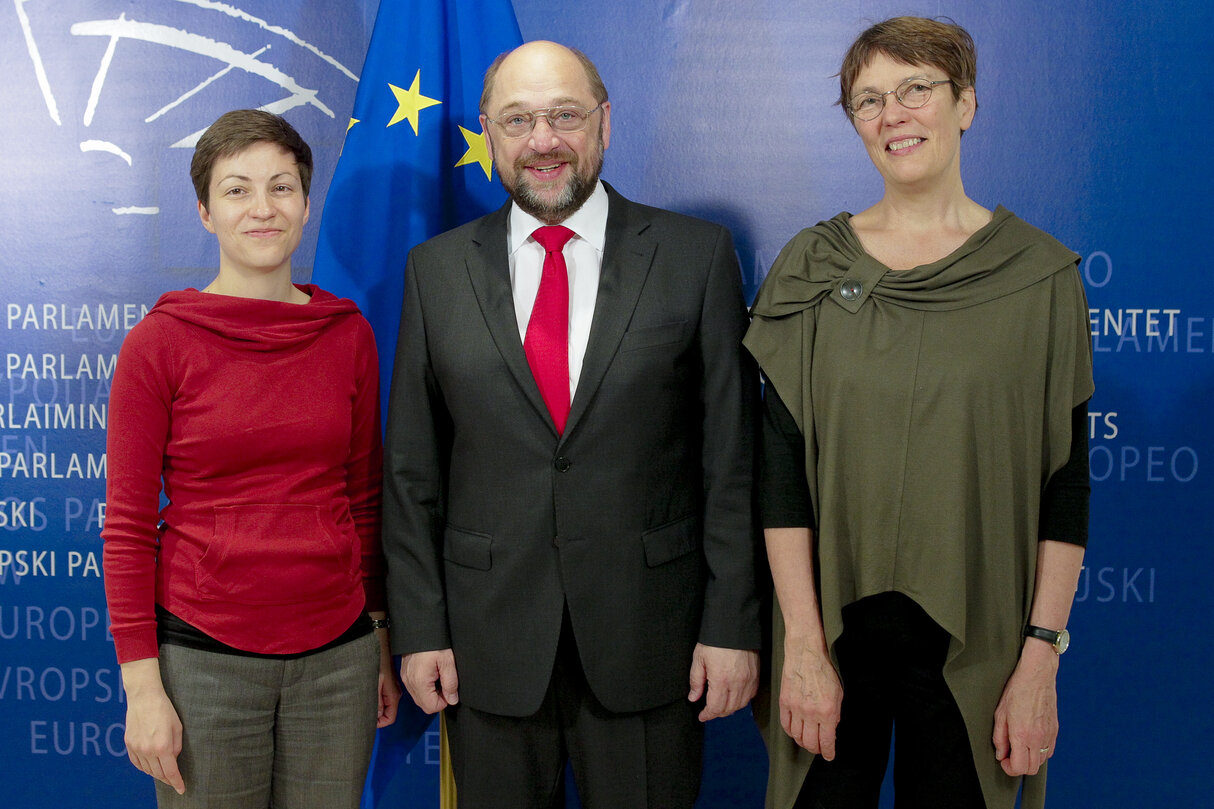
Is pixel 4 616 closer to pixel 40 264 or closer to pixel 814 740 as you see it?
pixel 40 264

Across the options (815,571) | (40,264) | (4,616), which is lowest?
(4,616)

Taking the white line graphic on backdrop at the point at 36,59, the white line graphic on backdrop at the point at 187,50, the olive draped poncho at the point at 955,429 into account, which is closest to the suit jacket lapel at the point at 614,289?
Answer: the olive draped poncho at the point at 955,429

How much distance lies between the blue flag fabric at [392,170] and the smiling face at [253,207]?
0.54m

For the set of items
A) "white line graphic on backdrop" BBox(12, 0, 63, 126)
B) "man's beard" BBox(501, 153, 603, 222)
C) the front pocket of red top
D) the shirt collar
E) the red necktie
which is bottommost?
the front pocket of red top

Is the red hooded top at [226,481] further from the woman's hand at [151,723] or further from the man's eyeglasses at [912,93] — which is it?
the man's eyeglasses at [912,93]

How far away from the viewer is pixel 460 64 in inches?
91.4

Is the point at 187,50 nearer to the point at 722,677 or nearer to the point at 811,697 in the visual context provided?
the point at 722,677

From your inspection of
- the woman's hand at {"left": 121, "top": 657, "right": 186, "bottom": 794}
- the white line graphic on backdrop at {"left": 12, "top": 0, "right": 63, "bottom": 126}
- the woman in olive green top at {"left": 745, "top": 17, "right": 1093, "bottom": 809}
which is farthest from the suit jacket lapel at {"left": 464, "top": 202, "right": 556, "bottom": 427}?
the white line graphic on backdrop at {"left": 12, "top": 0, "right": 63, "bottom": 126}

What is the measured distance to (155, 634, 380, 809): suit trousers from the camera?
1.56 m

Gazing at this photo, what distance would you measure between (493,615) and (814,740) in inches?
23.6

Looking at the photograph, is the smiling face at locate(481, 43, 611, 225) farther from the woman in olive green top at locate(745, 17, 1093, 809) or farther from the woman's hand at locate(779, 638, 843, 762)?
the woman's hand at locate(779, 638, 843, 762)

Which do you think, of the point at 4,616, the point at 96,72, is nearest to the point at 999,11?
the point at 96,72

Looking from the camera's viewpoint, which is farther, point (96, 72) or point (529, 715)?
point (96, 72)

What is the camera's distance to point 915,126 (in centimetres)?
152
